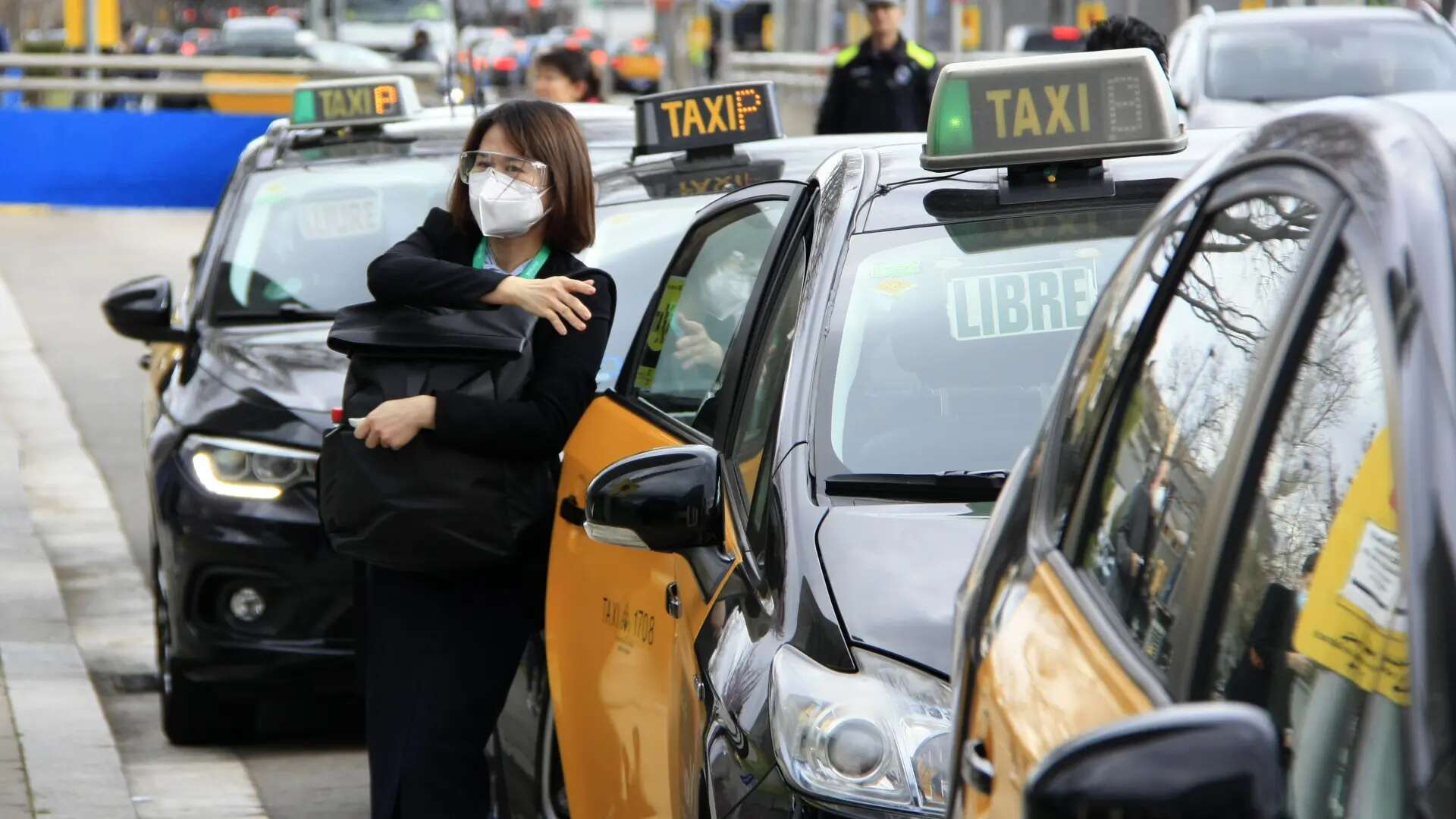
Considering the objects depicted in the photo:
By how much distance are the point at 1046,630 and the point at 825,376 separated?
164 cm

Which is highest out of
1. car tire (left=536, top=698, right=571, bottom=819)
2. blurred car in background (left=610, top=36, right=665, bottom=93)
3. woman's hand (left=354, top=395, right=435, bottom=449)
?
woman's hand (left=354, top=395, right=435, bottom=449)

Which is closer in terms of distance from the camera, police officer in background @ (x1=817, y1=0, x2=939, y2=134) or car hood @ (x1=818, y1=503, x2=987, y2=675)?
car hood @ (x1=818, y1=503, x2=987, y2=675)

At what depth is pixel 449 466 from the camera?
4305 mm

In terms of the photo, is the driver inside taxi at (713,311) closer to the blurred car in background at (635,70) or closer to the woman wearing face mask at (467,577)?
the woman wearing face mask at (467,577)

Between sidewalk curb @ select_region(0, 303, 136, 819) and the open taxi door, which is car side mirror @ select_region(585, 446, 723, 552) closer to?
the open taxi door

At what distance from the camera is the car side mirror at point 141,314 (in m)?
7.36

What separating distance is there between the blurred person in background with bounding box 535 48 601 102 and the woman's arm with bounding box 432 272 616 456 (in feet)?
20.6

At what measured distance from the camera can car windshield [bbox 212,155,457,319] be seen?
7.61 m

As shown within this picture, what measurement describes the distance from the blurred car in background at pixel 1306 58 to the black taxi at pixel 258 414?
6327 millimetres

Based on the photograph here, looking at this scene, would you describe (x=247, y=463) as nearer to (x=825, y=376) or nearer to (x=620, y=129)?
(x=620, y=129)

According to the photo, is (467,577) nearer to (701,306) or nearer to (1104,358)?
(701,306)

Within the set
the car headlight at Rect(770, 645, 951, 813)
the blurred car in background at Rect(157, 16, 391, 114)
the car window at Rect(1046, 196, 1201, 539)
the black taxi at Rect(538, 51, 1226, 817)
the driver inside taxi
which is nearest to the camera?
the car window at Rect(1046, 196, 1201, 539)

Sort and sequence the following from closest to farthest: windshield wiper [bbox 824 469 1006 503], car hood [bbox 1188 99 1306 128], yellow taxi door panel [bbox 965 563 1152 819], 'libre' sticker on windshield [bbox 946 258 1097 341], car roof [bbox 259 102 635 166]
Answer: yellow taxi door panel [bbox 965 563 1152 819]
windshield wiper [bbox 824 469 1006 503]
'libre' sticker on windshield [bbox 946 258 1097 341]
car roof [bbox 259 102 635 166]
car hood [bbox 1188 99 1306 128]

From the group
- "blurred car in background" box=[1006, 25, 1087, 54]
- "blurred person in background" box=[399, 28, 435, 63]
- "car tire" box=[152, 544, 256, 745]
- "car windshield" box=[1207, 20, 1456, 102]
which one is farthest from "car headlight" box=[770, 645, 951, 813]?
"blurred person in background" box=[399, 28, 435, 63]
